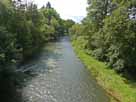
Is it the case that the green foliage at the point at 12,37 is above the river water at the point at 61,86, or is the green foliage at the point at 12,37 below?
above

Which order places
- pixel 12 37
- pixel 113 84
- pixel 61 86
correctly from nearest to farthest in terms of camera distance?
pixel 61 86 → pixel 113 84 → pixel 12 37

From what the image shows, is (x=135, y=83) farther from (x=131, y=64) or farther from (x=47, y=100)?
(x=47, y=100)

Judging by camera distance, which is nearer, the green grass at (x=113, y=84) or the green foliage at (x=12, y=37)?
A: the green foliage at (x=12, y=37)

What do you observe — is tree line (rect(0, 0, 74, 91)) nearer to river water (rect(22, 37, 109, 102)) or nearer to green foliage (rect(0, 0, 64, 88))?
green foliage (rect(0, 0, 64, 88))

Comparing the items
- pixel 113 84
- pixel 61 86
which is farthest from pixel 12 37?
pixel 113 84

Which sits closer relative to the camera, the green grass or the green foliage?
the green foliage

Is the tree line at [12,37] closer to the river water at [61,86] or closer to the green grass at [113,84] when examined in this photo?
the river water at [61,86]

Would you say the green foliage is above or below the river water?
above

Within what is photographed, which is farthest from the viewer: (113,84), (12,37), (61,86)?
(12,37)

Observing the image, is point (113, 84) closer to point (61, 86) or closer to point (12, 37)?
point (61, 86)

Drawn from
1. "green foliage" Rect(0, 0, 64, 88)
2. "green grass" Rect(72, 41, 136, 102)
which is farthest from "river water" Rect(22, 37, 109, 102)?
"green foliage" Rect(0, 0, 64, 88)

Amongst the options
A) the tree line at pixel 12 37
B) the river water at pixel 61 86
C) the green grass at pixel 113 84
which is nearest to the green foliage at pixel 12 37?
the tree line at pixel 12 37

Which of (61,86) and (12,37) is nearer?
(61,86)

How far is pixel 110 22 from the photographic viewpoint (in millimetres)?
36562
